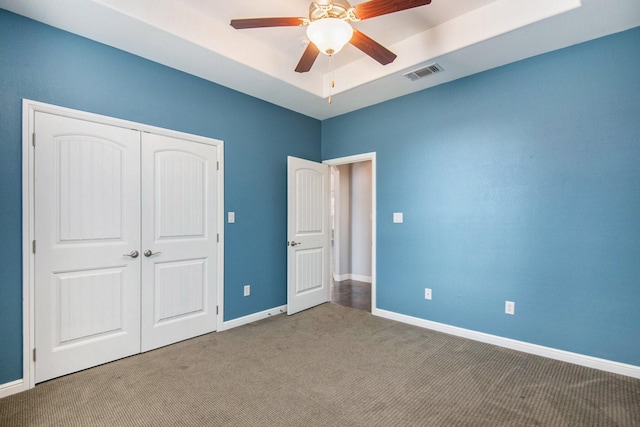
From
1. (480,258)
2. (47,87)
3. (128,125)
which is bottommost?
(480,258)

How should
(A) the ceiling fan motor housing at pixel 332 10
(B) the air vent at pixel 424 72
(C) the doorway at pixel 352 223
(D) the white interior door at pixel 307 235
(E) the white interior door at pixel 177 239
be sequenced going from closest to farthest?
(A) the ceiling fan motor housing at pixel 332 10 → (E) the white interior door at pixel 177 239 → (B) the air vent at pixel 424 72 → (D) the white interior door at pixel 307 235 → (C) the doorway at pixel 352 223

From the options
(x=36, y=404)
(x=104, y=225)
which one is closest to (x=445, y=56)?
(x=104, y=225)

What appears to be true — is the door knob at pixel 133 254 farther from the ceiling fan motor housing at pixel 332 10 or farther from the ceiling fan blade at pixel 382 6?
the ceiling fan blade at pixel 382 6

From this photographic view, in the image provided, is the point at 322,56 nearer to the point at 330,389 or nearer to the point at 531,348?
the point at 330,389

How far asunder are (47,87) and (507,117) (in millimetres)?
3988

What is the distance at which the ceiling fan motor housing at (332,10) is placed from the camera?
6.29ft

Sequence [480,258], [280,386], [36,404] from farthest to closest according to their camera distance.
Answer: [480,258]
[280,386]
[36,404]

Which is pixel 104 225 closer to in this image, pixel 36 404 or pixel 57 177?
pixel 57 177

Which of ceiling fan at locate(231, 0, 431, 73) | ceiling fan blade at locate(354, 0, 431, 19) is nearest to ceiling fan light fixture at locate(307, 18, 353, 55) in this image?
ceiling fan at locate(231, 0, 431, 73)

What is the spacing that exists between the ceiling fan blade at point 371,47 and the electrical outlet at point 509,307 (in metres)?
2.51

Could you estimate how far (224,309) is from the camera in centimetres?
339

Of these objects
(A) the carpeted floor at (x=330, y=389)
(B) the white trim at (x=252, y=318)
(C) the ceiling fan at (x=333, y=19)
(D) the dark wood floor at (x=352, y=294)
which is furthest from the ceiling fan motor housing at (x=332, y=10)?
(D) the dark wood floor at (x=352, y=294)

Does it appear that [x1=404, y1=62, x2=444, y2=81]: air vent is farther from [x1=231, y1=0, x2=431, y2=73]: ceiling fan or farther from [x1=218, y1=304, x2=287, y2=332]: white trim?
[x1=218, y1=304, x2=287, y2=332]: white trim

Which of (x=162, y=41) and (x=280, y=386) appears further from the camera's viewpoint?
(x=162, y=41)
